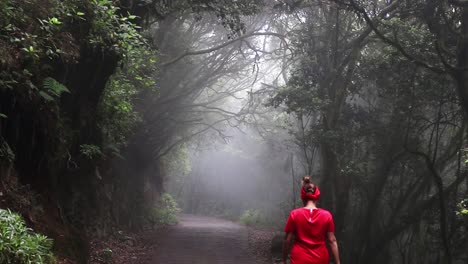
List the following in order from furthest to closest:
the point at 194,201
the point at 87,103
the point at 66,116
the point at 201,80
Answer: the point at 194,201, the point at 201,80, the point at 87,103, the point at 66,116

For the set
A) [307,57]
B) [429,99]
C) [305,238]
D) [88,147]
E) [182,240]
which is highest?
[307,57]

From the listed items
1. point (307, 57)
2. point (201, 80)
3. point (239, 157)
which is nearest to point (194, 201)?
point (239, 157)

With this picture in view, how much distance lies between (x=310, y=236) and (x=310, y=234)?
20 millimetres

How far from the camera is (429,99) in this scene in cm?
1242

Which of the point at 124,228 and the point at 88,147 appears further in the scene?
the point at 124,228

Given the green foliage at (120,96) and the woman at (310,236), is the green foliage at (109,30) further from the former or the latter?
the woman at (310,236)

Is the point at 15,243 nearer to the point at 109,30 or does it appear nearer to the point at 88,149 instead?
the point at 109,30

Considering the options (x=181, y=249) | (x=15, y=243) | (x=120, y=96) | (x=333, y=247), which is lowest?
(x=181, y=249)

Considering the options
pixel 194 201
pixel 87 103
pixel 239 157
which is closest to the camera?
pixel 87 103

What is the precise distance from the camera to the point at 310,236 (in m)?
4.57

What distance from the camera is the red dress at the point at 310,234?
4.52 metres

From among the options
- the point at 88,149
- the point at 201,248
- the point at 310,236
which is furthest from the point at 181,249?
the point at 310,236

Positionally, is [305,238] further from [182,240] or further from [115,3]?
[182,240]

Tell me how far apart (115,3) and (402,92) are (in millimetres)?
7998
